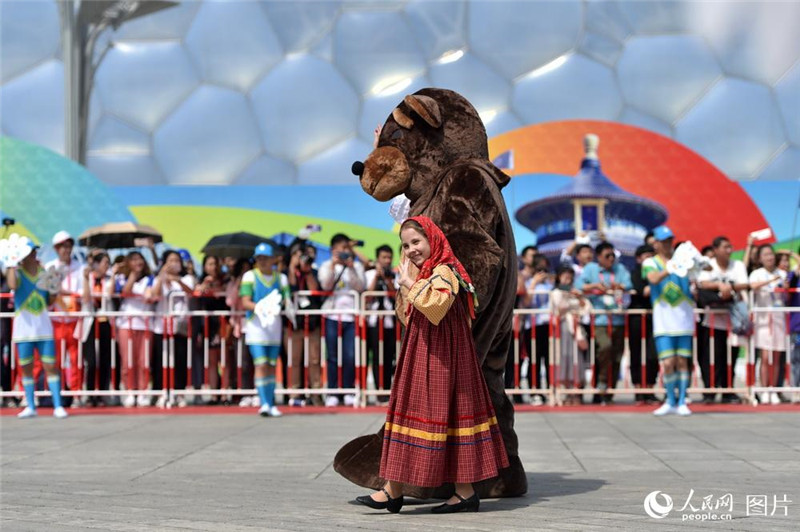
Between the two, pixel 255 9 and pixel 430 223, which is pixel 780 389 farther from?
pixel 255 9

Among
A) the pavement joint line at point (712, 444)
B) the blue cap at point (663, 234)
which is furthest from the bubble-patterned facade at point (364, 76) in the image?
the pavement joint line at point (712, 444)

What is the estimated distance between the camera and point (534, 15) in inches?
774

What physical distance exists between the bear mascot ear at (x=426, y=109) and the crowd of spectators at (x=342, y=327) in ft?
18.0

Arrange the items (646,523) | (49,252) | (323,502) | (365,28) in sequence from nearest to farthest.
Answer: (646,523) → (323,502) → (49,252) → (365,28)

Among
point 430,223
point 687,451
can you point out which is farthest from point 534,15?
point 430,223

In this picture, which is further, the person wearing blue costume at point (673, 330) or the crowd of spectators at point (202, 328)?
the crowd of spectators at point (202, 328)

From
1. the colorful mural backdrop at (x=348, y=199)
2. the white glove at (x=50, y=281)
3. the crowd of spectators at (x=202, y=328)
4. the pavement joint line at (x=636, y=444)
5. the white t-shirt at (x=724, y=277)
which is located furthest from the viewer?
the colorful mural backdrop at (x=348, y=199)

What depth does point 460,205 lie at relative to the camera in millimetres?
5438

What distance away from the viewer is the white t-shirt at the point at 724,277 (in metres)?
11.1

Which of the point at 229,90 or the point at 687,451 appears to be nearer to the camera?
the point at 687,451

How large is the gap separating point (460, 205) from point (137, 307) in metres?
7.09

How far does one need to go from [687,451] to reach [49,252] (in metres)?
12.0

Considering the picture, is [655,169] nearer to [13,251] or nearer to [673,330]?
[673,330]

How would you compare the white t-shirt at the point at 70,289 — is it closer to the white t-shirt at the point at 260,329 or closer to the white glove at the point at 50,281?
the white glove at the point at 50,281
